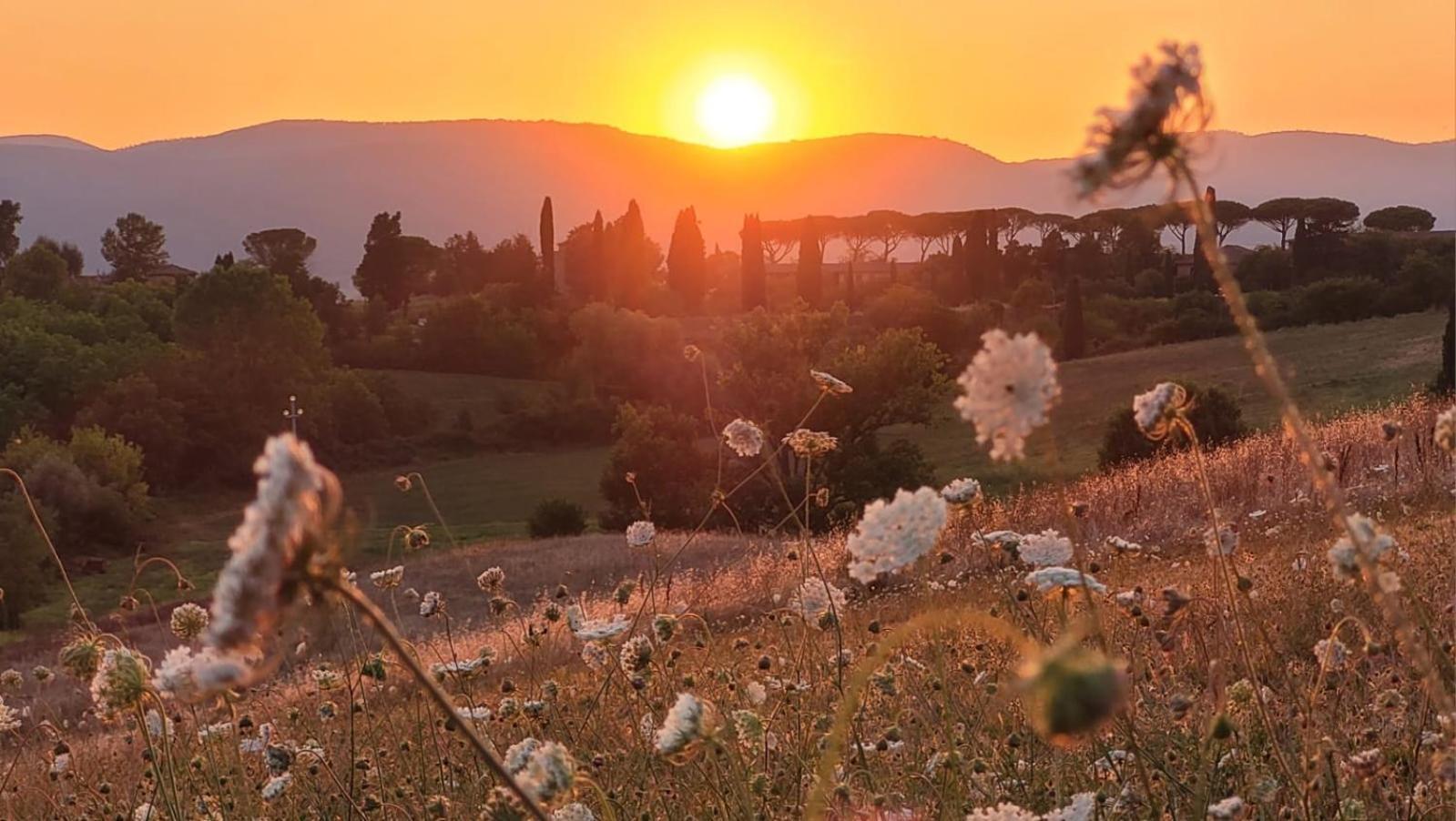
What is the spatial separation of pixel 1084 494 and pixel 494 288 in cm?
5849

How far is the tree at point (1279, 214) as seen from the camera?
232 ft

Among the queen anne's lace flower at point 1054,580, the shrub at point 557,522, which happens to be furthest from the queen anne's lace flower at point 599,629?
the shrub at point 557,522

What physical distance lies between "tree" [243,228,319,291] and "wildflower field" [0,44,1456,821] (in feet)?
224

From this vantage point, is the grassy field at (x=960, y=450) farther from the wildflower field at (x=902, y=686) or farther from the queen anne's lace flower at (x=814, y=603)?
the queen anne's lace flower at (x=814, y=603)

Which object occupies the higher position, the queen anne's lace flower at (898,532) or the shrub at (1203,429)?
the queen anne's lace flower at (898,532)

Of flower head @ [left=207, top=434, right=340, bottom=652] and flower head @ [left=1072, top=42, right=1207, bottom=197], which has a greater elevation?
flower head @ [left=1072, top=42, right=1207, bottom=197]

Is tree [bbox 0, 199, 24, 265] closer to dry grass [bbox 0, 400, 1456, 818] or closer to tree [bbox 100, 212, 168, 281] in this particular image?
tree [bbox 100, 212, 168, 281]

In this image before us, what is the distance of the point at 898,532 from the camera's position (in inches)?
72.2

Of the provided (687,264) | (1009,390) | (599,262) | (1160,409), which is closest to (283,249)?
(599,262)

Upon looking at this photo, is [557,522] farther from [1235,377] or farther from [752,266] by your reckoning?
[752,266]

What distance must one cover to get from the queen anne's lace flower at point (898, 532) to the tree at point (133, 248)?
283 ft

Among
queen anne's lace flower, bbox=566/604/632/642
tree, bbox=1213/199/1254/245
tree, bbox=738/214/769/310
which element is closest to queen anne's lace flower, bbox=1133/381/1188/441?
queen anne's lace flower, bbox=566/604/632/642

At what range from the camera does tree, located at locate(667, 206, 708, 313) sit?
8019 centimetres

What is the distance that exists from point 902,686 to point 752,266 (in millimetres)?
68212
